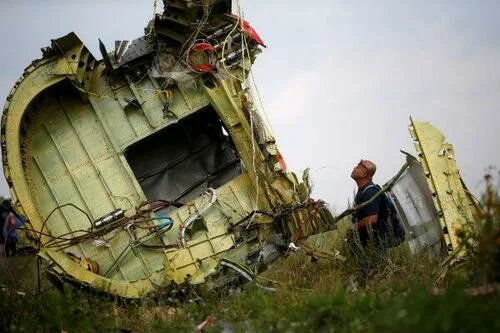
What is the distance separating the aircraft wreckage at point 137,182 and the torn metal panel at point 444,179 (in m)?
0.03

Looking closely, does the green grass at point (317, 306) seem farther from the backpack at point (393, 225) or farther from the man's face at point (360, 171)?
the man's face at point (360, 171)

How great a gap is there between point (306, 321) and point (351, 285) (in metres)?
1.56

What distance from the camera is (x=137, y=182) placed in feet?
23.5

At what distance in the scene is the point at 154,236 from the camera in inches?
272

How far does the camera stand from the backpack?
5926 mm

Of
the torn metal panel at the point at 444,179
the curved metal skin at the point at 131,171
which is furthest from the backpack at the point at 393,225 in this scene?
the curved metal skin at the point at 131,171

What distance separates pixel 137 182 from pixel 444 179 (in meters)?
4.45

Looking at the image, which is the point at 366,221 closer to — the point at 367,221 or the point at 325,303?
the point at 367,221

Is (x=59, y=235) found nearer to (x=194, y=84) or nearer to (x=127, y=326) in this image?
(x=127, y=326)

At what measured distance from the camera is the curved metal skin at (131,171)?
648cm

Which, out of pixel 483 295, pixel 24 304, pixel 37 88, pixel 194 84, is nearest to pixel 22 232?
pixel 24 304

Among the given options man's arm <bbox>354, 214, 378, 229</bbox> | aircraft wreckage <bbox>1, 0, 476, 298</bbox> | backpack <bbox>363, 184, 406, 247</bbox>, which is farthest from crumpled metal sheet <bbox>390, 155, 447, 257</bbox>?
man's arm <bbox>354, 214, 378, 229</bbox>

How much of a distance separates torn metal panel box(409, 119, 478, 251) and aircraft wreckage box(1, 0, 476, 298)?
0.03m

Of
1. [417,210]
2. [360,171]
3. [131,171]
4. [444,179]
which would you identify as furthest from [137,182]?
[444,179]
